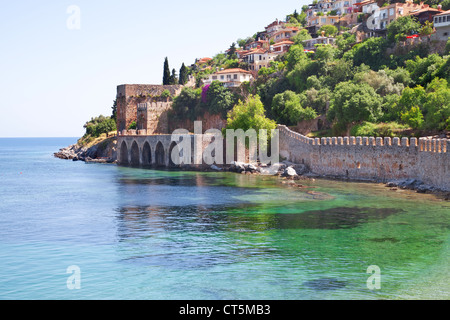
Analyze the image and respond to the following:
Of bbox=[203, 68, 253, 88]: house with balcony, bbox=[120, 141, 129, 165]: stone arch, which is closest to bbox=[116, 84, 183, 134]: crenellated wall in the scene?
bbox=[120, 141, 129, 165]: stone arch

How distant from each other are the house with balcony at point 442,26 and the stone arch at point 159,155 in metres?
32.2

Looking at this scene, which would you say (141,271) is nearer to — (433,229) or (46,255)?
(46,255)

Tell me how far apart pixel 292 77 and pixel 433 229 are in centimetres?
4071

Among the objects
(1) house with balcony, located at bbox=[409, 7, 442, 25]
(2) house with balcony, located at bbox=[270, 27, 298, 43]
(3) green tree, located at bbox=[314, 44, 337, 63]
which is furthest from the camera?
(2) house with balcony, located at bbox=[270, 27, 298, 43]

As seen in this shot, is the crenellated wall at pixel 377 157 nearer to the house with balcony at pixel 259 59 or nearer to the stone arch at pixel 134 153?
the stone arch at pixel 134 153

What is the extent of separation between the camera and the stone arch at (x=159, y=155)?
6394cm

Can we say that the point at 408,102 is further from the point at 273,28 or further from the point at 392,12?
the point at 273,28

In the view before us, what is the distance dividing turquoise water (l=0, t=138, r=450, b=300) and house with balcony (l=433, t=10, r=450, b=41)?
78.8 ft

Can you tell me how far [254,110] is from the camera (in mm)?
51656

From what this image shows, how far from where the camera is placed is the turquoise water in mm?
15930

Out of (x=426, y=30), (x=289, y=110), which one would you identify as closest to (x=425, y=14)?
(x=426, y=30)

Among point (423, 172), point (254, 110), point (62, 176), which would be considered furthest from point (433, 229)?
point (62, 176)

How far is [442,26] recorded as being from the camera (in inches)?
2088

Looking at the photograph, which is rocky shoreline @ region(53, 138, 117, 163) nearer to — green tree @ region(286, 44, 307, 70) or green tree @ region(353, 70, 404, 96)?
green tree @ region(286, 44, 307, 70)
